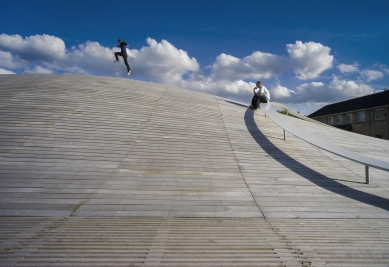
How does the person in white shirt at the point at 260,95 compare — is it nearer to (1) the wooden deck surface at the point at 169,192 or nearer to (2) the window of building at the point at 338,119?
(1) the wooden deck surface at the point at 169,192

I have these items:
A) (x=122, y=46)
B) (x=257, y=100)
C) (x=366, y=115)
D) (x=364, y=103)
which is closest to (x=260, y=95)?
(x=257, y=100)

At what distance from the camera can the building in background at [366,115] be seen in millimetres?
28953

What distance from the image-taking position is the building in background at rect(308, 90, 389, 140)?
95.0ft

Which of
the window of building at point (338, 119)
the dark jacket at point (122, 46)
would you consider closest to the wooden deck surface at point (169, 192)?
the dark jacket at point (122, 46)

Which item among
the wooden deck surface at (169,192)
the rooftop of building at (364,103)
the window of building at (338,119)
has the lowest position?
the wooden deck surface at (169,192)

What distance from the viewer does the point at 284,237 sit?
10.3 ft

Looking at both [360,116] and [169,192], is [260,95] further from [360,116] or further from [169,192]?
[360,116]

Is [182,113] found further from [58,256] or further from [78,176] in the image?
[58,256]

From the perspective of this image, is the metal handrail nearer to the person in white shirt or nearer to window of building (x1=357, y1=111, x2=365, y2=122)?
the person in white shirt

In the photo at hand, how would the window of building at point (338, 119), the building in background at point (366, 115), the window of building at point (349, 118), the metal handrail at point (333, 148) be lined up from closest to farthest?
the metal handrail at point (333, 148) < the building in background at point (366, 115) < the window of building at point (349, 118) < the window of building at point (338, 119)

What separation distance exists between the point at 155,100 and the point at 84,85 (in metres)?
3.70

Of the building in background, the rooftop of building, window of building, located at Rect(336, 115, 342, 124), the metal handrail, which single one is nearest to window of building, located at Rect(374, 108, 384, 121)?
the building in background

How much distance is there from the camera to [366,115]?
3175 centimetres

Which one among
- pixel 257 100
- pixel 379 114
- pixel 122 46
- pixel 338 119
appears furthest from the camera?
pixel 338 119
